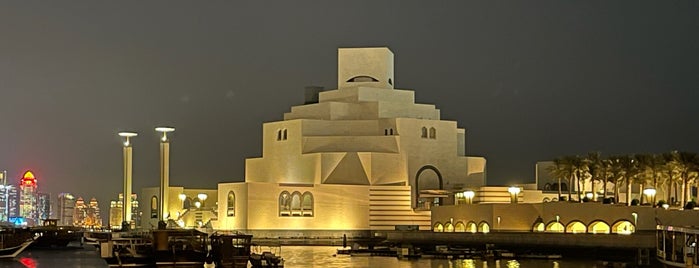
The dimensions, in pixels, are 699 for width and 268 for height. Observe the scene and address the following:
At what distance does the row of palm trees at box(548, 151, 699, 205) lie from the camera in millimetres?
86125

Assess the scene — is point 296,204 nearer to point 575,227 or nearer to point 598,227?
point 575,227

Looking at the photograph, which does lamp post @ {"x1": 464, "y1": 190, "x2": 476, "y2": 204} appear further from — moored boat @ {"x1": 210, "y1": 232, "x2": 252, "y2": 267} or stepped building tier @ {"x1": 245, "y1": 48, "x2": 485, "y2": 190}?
moored boat @ {"x1": 210, "y1": 232, "x2": 252, "y2": 267}

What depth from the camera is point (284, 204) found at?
4028 inches

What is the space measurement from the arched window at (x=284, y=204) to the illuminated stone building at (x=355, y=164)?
0.09 m

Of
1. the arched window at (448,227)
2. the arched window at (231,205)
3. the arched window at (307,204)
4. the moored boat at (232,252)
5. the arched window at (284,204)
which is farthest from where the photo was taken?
the arched window at (231,205)

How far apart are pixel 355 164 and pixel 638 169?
1063 inches

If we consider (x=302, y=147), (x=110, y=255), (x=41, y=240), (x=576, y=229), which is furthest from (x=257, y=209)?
(x=110, y=255)

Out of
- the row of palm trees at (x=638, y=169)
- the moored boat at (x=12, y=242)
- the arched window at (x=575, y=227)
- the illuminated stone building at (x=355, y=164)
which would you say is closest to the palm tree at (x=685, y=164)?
the row of palm trees at (x=638, y=169)

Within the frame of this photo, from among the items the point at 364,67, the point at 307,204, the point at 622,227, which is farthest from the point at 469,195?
the point at 622,227

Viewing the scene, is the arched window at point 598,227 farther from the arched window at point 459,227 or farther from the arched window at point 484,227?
the arched window at point 459,227

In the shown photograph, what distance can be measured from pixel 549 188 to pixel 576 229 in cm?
3178

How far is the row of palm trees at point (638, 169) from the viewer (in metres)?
86.1

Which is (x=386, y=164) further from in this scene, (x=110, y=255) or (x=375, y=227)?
(x=110, y=255)

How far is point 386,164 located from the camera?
106625 mm
